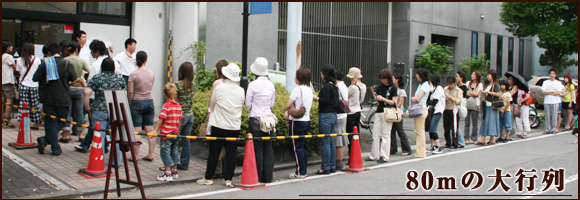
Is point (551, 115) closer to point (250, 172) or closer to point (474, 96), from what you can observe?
point (474, 96)

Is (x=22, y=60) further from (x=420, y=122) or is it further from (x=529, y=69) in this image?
(x=529, y=69)

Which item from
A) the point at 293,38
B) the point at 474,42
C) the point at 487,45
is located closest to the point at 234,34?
the point at 293,38

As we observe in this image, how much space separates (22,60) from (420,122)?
797 cm

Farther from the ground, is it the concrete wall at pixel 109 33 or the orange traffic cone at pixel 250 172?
the concrete wall at pixel 109 33

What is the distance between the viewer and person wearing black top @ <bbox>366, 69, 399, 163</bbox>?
33.0 ft

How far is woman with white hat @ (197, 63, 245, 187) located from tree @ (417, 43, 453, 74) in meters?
14.1

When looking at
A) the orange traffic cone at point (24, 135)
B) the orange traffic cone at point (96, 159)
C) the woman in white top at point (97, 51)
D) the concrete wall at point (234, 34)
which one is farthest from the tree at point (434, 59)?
the orange traffic cone at point (96, 159)

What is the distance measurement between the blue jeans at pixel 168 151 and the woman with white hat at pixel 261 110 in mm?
1205

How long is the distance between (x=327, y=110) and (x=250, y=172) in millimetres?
1847

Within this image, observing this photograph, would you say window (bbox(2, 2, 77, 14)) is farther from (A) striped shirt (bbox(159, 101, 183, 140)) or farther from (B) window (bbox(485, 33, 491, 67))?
(B) window (bbox(485, 33, 491, 67))

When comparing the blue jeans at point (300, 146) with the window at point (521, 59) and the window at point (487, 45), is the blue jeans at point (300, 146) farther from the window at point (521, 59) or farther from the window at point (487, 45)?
the window at point (521, 59)

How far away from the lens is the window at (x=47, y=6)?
41.8 feet

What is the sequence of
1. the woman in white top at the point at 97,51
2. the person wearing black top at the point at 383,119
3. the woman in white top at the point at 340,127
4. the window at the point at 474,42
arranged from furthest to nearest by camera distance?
1. the window at the point at 474,42
2. the person wearing black top at the point at 383,119
3. the woman in white top at the point at 97,51
4. the woman in white top at the point at 340,127

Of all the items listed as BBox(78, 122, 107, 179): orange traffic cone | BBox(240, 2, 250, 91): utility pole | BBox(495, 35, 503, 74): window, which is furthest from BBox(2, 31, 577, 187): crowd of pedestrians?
BBox(495, 35, 503, 74): window
